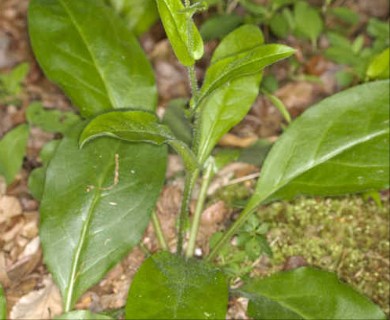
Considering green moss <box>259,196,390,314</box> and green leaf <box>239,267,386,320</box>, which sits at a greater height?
green leaf <box>239,267,386,320</box>

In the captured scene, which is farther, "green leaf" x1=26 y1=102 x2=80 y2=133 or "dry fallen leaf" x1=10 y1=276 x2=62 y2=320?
"green leaf" x1=26 y1=102 x2=80 y2=133

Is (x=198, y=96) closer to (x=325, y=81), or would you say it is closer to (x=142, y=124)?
(x=142, y=124)

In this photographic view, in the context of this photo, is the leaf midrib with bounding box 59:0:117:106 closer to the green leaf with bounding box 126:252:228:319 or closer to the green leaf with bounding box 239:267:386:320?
the green leaf with bounding box 126:252:228:319

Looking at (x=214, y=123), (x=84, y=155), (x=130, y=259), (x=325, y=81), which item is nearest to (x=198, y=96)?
(x=214, y=123)

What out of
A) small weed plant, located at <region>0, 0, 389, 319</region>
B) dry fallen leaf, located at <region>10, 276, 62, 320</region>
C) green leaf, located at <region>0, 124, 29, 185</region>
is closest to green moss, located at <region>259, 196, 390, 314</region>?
small weed plant, located at <region>0, 0, 389, 319</region>

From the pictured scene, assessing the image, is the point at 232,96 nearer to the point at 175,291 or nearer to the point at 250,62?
the point at 250,62

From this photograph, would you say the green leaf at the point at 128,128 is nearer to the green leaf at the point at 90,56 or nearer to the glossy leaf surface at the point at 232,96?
the glossy leaf surface at the point at 232,96

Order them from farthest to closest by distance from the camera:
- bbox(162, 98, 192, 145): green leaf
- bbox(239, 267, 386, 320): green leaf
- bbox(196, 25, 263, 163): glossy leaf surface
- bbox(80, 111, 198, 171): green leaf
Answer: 1. bbox(162, 98, 192, 145): green leaf
2. bbox(196, 25, 263, 163): glossy leaf surface
3. bbox(239, 267, 386, 320): green leaf
4. bbox(80, 111, 198, 171): green leaf

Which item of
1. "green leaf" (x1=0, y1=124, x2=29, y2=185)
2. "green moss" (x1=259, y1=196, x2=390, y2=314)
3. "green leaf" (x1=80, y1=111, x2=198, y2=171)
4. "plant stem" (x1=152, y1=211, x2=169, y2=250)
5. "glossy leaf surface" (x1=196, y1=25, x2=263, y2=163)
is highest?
"green leaf" (x1=80, y1=111, x2=198, y2=171)
